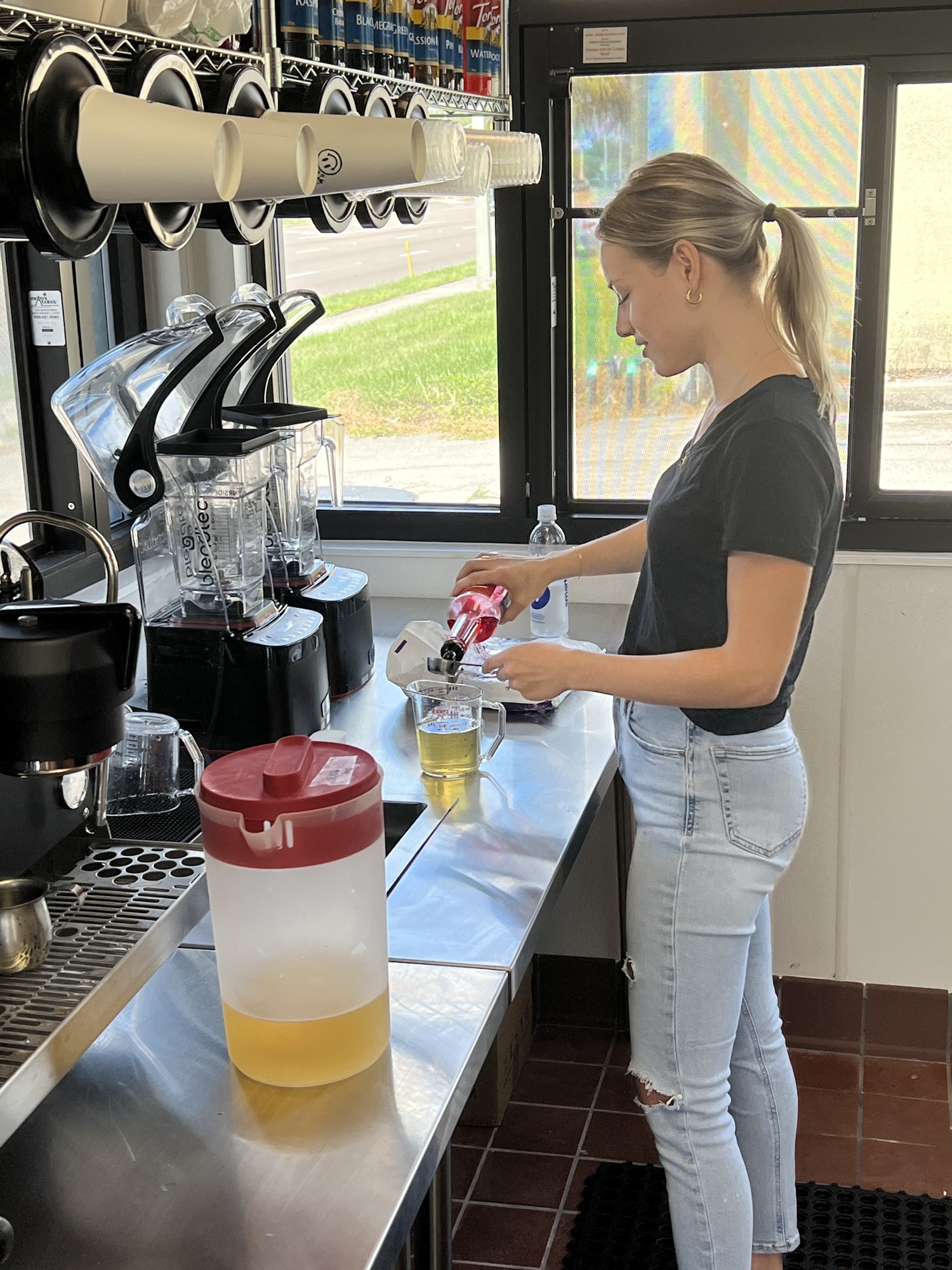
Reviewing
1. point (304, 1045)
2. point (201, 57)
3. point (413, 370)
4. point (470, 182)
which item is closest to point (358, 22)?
point (470, 182)

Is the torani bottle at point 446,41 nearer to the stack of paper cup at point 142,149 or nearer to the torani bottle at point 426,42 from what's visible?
the torani bottle at point 426,42

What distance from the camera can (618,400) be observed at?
287 cm

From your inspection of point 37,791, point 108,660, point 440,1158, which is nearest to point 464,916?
point 440,1158

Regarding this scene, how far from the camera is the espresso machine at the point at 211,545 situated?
6.10ft

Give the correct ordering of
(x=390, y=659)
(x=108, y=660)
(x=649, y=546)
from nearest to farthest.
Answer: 1. (x=108, y=660)
2. (x=649, y=546)
3. (x=390, y=659)

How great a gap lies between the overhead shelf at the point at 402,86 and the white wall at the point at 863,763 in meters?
0.88

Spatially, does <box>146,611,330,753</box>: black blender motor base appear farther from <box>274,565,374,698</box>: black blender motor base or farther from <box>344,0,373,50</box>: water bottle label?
<box>344,0,373,50</box>: water bottle label

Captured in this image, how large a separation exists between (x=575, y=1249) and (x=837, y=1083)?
0.75 metres

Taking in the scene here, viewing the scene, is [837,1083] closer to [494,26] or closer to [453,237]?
[453,237]

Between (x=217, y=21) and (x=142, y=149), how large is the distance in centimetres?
41

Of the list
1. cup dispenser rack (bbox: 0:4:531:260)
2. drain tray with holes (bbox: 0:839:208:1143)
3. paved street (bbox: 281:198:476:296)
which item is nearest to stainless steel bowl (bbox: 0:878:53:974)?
drain tray with holes (bbox: 0:839:208:1143)

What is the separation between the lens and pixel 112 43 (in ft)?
4.30

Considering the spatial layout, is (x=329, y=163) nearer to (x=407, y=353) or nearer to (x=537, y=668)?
(x=537, y=668)

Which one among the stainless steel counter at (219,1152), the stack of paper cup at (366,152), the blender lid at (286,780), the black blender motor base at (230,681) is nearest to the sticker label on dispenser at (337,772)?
the blender lid at (286,780)
